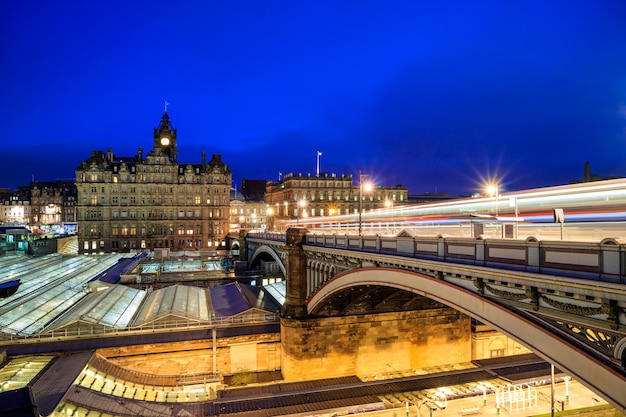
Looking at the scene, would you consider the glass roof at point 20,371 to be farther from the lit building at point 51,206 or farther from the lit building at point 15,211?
the lit building at point 15,211

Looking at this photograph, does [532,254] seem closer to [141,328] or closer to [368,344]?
[368,344]

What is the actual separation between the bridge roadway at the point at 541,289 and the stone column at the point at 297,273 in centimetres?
1429

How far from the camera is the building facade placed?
326ft

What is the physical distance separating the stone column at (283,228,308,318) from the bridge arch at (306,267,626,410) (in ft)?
46.6

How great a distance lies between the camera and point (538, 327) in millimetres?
11125

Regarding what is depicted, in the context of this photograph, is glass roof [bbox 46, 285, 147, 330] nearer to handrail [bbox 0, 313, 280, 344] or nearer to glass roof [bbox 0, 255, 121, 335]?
handrail [bbox 0, 313, 280, 344]

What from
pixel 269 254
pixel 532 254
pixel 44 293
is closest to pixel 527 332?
pixel 532 254

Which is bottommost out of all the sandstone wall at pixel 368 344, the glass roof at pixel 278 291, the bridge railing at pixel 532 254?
the sandstone wall at pixel 368 344

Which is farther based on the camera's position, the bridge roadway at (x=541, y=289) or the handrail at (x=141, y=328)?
the handrail at (x=141, y=328)

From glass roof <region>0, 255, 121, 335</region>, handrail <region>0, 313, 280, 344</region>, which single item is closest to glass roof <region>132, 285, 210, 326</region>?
handrail <region>0, 313, 280, 344</region>

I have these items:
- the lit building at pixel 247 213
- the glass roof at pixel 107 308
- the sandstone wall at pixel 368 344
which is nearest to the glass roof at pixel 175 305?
the glass roof at pixel 107 308

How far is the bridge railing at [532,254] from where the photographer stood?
947cm

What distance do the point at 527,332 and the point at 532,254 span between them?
2.17 m

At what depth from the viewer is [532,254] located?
11.5 meters
